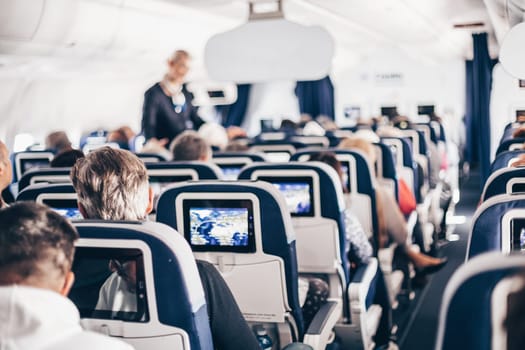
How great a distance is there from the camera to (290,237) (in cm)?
302

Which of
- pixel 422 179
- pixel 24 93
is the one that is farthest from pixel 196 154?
pixel 24 93

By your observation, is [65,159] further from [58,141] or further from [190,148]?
[58,141]

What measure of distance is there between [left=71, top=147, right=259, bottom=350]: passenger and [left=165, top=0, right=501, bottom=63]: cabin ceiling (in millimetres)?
3470

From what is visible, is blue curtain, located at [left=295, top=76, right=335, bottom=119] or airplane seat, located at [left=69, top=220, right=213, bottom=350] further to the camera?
blue curtain, located at [left=295, top=76, right=335, bottom=119]

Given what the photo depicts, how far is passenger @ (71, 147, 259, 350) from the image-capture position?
2.17m

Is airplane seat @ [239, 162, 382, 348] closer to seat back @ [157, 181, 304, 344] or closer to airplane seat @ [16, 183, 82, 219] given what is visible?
seat back @ [157, 181, 304, 344]

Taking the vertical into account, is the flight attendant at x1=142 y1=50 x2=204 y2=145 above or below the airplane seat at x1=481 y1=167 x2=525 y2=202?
above

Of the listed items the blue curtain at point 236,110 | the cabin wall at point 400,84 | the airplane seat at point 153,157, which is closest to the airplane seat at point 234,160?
the airplane seat at point 153,157

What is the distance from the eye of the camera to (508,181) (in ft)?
9.04

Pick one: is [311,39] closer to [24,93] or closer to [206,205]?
[206,205]

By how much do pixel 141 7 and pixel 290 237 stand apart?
4623 mm

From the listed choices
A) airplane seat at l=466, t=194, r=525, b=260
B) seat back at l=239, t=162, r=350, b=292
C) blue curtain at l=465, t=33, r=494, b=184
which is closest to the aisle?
blue curtain at l=465, t=33, r=494, b=184

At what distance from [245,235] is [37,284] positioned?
1.60 meters

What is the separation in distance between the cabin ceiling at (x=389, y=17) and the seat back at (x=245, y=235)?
109 inches
